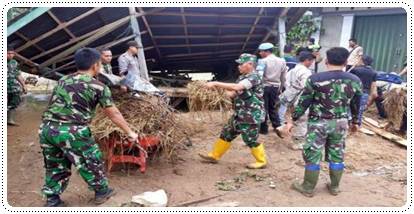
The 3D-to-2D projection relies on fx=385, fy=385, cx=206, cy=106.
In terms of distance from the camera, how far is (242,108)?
4594mm

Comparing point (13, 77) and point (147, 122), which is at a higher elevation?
point (13, 77)

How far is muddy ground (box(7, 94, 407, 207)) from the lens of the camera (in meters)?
3.95

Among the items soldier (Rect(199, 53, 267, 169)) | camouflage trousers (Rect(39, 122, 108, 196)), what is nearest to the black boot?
soldier (Rect(199, 53, 267, 169))

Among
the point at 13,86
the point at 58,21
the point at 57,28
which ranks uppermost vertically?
the point at 58,21

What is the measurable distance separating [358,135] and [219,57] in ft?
14.5

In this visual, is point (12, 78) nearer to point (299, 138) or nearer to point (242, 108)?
point (242, 108)

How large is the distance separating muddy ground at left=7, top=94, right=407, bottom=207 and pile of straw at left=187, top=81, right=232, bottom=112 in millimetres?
665

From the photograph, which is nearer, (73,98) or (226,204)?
(73,98)

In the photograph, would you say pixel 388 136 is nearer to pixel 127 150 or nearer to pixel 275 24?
pixel 275 24

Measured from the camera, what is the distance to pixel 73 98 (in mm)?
3330

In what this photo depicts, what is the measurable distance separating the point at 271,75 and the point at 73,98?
3.47 m

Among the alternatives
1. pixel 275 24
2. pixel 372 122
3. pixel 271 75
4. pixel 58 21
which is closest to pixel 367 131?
pixel 372 122

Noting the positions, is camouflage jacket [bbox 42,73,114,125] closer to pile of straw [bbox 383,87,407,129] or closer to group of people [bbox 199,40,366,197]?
group of people [bbox 199,40,366,197]

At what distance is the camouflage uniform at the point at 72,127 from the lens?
333cm
